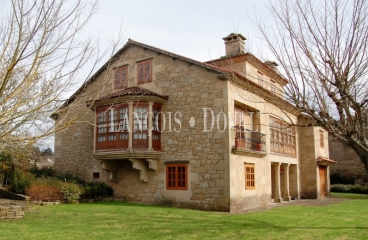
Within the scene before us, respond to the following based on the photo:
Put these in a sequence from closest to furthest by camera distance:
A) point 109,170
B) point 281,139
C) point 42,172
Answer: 1. point 109,170
2. point 42,172
3. point 281,139

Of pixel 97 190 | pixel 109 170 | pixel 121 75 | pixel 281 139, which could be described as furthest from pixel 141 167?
pixel 281 139

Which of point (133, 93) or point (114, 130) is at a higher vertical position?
point (133, 93)

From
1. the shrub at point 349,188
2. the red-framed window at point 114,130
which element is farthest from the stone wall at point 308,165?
the red-framed window at point 114,130

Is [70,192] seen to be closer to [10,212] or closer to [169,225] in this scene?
[10,212]

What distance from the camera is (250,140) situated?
17.1 meters

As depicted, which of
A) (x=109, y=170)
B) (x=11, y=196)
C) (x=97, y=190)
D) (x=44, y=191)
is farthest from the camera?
(x=109, y=170)

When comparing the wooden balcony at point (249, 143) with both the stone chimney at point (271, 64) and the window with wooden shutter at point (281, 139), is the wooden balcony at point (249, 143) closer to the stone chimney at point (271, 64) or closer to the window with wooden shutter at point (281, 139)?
the window with wooden shutter at point (281, 139)

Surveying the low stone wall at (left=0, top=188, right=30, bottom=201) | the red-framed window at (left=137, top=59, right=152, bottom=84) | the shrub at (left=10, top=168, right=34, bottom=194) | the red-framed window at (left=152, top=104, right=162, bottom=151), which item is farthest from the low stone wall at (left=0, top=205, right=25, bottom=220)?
the red-framed window at (left=137, top=59, right=152, bottom=84)

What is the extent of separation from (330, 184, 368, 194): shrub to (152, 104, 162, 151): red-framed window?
21298 millimetres

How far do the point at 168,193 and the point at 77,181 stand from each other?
17.5ft

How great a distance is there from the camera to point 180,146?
16.5m

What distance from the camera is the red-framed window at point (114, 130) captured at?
16.7 metres

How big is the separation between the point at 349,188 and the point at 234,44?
18.1 metres

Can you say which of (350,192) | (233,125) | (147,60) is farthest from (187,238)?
(350,192)
